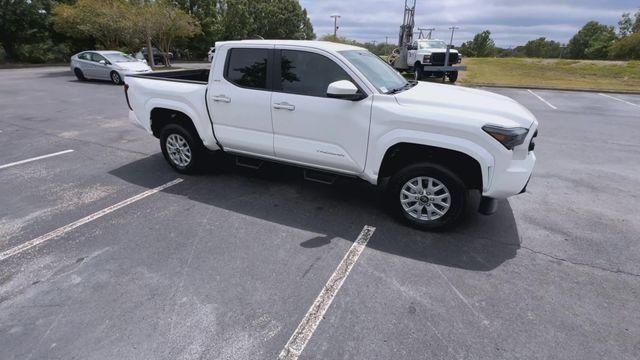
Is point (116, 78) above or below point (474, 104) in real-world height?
below

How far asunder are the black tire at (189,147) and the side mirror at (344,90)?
92.3 inches

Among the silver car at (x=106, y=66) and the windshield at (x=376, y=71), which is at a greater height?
the windshield at (x=376, y=71)

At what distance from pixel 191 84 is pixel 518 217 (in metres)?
4.41

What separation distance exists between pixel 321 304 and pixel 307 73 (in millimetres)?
2483

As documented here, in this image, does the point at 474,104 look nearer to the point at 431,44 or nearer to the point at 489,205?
the point at 489,205

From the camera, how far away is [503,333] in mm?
2533

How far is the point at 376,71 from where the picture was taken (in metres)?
4.24

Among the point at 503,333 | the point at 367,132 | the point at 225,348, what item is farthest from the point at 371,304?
the point at 367,132

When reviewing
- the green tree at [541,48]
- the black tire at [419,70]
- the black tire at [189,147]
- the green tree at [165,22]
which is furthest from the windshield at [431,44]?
the green tree at [541,48]

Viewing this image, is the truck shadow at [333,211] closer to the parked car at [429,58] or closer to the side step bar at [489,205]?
the side step bar at [489,205]

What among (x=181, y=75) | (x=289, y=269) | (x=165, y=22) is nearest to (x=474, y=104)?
(x=289, y=269)

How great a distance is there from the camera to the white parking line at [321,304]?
7.84ft

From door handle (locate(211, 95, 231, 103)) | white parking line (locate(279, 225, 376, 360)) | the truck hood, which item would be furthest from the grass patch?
white parking line (locate(279, 225, 376, 360))

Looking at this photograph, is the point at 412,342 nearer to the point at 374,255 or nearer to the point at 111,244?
the point at 374,255
